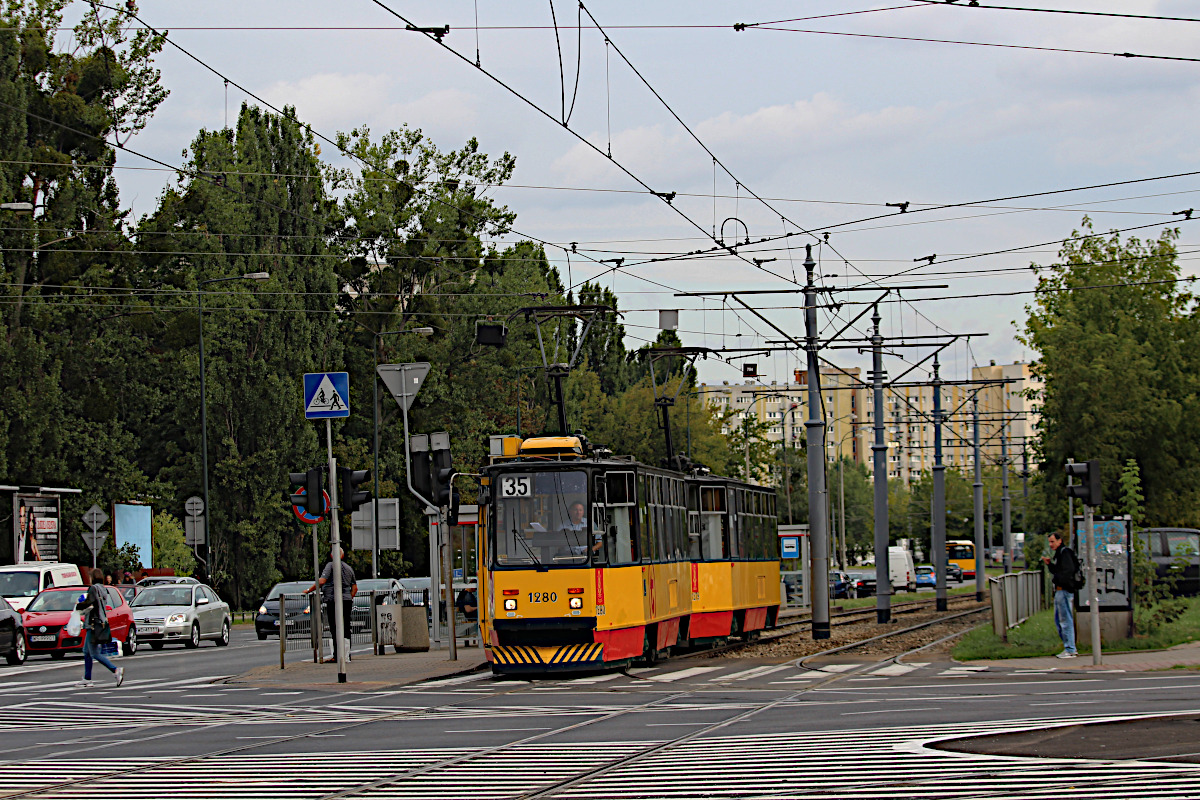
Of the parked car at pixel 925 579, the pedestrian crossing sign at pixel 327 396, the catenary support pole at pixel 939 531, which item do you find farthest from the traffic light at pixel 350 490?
the parked car at pixel 925 579

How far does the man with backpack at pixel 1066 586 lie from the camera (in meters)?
22.1

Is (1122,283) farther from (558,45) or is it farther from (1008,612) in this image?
(558,45)

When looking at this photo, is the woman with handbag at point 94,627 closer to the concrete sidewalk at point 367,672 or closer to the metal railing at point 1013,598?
the concrete sidewalk at point 367,672

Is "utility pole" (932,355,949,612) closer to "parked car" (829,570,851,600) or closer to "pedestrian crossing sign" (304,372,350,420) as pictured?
"pedestrian crossing sign" (304,372,350,420)

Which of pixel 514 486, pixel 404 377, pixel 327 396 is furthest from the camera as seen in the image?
pixel 404 377

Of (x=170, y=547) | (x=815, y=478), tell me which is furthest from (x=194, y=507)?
(x=815, y=478)

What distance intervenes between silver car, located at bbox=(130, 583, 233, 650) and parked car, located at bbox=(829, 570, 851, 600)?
39.3m

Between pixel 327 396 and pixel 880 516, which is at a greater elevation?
pixel 327 396

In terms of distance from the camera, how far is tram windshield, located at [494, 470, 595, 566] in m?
21.9

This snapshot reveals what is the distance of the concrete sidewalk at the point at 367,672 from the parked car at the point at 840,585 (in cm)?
4686

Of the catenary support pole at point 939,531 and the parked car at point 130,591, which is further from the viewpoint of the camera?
the catenary support pole at point 939,531

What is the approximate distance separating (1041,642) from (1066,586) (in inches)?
107

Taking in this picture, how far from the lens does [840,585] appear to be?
244 feet

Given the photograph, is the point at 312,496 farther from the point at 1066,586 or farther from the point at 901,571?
the point at 901,571
